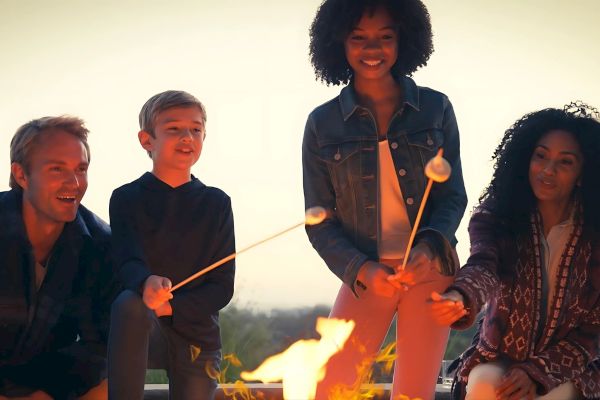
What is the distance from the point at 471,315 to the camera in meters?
2.63

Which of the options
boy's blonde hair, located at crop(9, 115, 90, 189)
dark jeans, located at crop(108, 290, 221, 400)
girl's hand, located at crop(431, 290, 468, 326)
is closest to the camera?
girl's hand, located at crop(431, 290, 468, 326)

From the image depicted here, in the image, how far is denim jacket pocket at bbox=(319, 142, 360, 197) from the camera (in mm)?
2889

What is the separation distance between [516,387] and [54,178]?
141cm

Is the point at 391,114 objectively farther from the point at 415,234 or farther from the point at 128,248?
the point at 128,248

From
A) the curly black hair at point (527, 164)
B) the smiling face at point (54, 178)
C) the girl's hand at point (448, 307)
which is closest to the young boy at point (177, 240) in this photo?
the smiling face at point (54, 178)

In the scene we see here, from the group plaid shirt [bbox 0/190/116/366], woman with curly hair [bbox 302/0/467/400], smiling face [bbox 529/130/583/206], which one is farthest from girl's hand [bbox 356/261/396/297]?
plaid shirt [bbox 0/190/116/366]

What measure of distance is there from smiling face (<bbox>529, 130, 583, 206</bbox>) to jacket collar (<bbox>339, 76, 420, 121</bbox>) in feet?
1.18

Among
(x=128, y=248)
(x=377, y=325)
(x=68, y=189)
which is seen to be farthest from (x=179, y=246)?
(x=377, y=325)

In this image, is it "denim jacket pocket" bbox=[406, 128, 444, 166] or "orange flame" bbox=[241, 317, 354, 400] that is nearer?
"orange flame" bbox=[241, 317, 354, 400]

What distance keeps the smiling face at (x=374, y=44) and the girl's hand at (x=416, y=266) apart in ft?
1.66

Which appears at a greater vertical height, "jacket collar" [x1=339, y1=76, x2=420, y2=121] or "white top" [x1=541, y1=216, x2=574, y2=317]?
"jacket collar" [x1=339, y1=76, x2=420, y2=121]

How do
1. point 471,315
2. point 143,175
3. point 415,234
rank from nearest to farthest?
point 471,315, point 415,234, point 143,175

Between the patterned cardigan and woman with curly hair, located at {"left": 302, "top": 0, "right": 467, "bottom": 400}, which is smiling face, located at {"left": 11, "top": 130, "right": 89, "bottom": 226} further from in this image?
the patterned cardigan

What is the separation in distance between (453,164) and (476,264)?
30 centimetres
